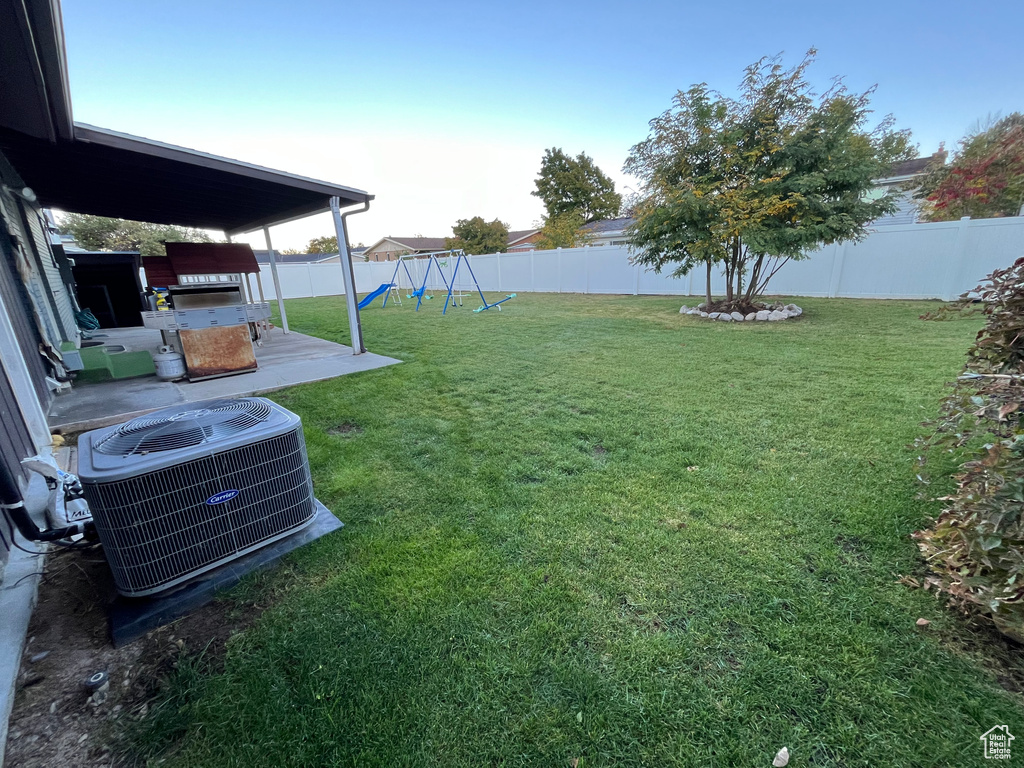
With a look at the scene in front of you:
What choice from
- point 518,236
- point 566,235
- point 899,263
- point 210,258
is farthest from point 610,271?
point 518,236

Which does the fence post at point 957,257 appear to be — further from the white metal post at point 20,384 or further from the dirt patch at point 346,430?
the white metal post at point 20,384

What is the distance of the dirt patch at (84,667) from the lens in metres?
1.12

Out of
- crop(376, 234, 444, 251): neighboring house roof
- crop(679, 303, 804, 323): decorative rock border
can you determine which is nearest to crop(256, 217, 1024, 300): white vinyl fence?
crop(679, 303, 804, 323): decorative rock border

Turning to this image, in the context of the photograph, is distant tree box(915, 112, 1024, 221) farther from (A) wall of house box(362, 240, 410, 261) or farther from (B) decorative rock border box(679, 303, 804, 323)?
(A) wall of house box(362, 240, 410, 261)

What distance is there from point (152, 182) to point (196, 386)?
2.72m

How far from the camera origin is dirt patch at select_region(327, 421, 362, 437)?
3213mm

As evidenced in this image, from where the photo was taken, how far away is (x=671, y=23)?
27.8 ft

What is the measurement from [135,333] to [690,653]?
43.1 ft

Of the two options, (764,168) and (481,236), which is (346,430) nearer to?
(764,168)

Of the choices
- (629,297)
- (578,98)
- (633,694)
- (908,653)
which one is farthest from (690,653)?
(578,98)

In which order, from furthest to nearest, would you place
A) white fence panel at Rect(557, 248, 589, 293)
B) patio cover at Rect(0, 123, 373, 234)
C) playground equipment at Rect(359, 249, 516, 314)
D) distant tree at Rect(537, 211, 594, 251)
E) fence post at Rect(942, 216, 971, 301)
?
1. distant tree at Rect(537, 211, 594, 251)
2. white fence panel at Rect(557, 248, 589, 293)
3. playground equipment at Rect(359, 249, 516, 314)
4. fence post at Rect(942, 216, 971, 301)
5. patio cover at Rect(0, 123, 373, 234)

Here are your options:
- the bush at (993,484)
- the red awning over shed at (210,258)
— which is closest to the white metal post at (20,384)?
the red awning over shed at (210,258)

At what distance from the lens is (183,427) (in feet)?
5.32

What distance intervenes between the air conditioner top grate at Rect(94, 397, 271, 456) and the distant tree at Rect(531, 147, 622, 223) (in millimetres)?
29576
